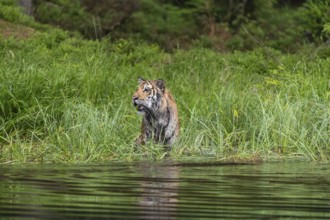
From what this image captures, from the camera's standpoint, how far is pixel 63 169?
9.60 m

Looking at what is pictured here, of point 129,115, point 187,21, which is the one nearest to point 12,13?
point 187,21

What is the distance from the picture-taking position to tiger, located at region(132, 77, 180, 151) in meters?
12.1

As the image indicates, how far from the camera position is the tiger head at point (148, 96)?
1209 centimetres

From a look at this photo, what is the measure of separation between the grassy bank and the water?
0.84 m

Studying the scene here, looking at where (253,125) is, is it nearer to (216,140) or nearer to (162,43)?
(216,140)

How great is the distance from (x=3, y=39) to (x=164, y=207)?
12.9 meters

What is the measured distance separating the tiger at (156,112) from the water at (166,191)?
1578 millimetres

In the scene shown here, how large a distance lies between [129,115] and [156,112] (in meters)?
0.42

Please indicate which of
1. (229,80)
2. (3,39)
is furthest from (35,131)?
(3,39)

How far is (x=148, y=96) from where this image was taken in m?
12.2

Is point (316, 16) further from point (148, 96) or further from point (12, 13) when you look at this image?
point (148, 96)

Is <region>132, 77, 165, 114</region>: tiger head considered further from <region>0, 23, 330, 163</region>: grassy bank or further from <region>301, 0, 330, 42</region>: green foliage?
<region>301, 0, 330, 42</region>: green foliage

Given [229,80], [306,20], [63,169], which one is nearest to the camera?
[63,169]

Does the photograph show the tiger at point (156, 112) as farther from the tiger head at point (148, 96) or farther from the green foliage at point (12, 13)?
the green foliage at point (12, 13)
